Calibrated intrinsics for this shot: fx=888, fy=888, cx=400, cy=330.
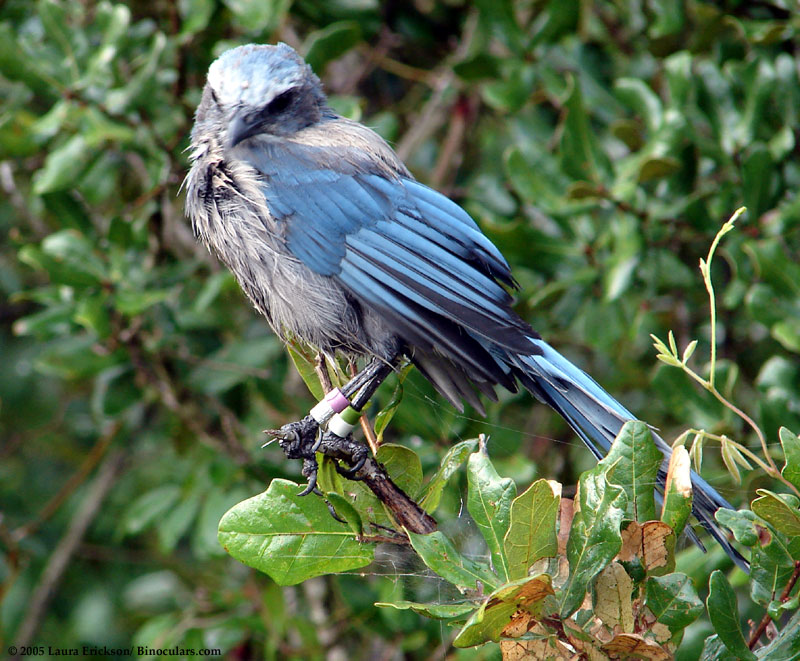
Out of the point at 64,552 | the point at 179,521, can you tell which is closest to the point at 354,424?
the point at 179,521

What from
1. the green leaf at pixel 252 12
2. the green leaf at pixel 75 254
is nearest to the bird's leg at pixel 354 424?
the green leaf at pixel 75 254

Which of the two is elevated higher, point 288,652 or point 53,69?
point 53,69

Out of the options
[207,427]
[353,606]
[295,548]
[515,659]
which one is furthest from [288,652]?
[515,659]

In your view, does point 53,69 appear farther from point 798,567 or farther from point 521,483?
point 798,567

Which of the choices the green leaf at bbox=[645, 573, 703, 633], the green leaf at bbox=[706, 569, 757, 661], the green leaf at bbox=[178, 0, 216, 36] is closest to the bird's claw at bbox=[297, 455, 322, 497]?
the green leaf at bbox=[645, 573, 703, 633]

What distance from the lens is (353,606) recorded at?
12.9ft

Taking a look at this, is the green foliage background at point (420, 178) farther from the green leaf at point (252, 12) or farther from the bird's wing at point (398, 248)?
the bird's wing at point (398, 248)

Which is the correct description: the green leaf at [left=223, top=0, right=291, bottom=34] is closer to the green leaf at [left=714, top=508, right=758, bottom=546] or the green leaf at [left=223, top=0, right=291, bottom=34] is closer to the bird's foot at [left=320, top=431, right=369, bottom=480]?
the bird's foot at [left=320, top=431, right=369, bottom=480]

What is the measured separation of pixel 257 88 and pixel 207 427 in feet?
5.48

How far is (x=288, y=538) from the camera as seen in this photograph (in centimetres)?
222

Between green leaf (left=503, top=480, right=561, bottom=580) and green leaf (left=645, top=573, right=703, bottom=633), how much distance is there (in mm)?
228

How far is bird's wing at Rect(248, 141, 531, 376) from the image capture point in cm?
277

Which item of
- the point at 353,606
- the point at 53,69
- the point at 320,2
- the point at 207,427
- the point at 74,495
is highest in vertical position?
the point at 320,2

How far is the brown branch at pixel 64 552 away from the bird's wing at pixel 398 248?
2.36m
